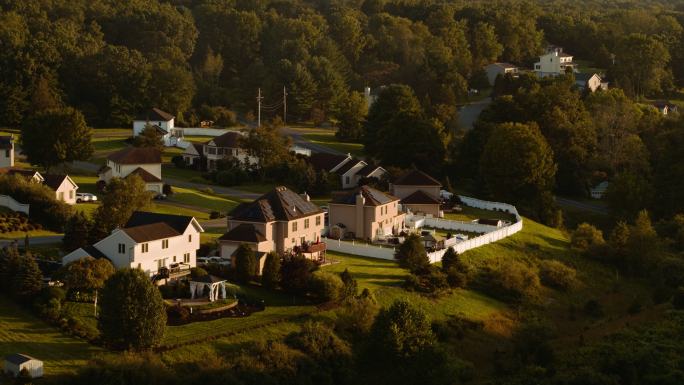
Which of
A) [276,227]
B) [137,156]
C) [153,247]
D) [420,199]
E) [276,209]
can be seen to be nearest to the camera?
[153,247]

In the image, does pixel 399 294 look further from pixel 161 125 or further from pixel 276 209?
pixel 161 125

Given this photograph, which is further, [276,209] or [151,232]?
[276,209]

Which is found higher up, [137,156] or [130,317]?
[137,156]

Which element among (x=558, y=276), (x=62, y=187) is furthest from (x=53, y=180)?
(x=558, y=276)

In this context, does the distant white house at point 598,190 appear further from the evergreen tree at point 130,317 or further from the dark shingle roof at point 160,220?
the evergreen tree at point 130,317

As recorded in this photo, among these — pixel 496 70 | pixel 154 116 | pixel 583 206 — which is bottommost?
pixel 583 206

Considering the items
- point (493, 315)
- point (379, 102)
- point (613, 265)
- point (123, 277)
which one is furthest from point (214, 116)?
point (123, 277)

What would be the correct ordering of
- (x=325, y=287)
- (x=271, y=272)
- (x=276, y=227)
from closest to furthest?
(x=325, y=287), (x=271, y=272), (x=276, y=227)
